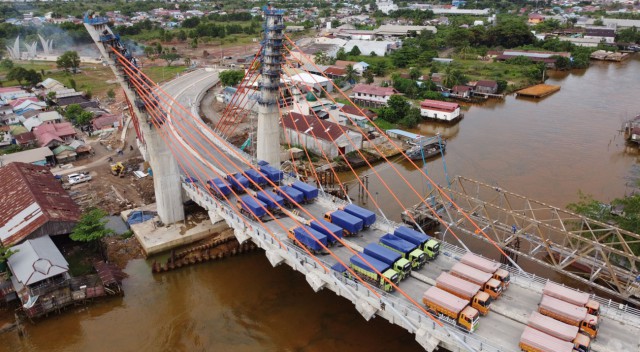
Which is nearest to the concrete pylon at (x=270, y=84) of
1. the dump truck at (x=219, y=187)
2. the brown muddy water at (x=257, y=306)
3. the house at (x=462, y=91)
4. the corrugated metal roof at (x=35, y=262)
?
the dump truck at (x=219, y=187)

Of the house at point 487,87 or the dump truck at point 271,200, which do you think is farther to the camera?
the house at point 487,87

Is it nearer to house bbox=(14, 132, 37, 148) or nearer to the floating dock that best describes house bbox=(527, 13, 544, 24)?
the floating dock

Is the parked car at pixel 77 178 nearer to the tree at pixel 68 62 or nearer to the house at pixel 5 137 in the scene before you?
the house at pixel 5 137

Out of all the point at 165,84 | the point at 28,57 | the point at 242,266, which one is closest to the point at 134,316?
the point at 242,266

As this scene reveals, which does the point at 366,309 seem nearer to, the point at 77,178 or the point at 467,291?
the point at 467,291

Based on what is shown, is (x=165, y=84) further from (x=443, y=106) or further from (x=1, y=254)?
(x=1, y=254)

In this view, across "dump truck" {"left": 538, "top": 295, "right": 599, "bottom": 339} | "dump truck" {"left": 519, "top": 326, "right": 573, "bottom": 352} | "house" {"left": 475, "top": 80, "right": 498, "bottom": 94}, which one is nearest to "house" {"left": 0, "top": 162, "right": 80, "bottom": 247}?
"dump truck" {"left": 519, "top": 326, "right": 573, "bottom": 352}

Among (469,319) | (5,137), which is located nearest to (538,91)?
(469,319)
